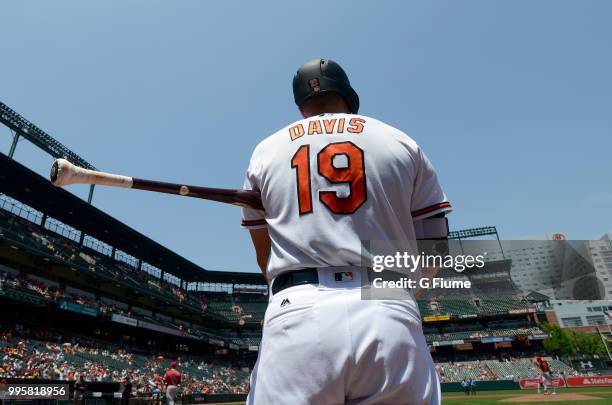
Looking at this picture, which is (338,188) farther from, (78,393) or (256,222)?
(78,393)

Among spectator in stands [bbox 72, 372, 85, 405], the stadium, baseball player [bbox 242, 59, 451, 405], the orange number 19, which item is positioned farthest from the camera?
the stadium

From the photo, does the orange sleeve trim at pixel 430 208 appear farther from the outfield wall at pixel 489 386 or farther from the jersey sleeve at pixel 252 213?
the outfield wall at pixel 489 386

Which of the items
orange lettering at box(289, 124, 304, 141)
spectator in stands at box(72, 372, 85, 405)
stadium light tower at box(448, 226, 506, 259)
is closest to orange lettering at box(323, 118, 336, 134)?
orange lettering at box(289, 124, 304, 141)

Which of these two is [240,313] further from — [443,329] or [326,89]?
[326,89]

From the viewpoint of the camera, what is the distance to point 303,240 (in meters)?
1.57

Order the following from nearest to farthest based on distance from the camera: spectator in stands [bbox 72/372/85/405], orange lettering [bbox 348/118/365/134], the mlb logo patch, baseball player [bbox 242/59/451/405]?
baseball player [bbox 242/59/451/405] < the mlb logo patch < orange lettering [bbox 348/118/365/134] < spectator in stands [bbox 72/372/85/405]

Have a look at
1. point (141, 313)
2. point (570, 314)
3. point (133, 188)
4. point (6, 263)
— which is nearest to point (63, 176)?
point (133, 188)

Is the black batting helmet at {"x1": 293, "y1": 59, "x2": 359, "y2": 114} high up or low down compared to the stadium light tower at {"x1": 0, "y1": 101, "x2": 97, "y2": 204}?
down

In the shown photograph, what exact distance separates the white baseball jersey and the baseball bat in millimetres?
67

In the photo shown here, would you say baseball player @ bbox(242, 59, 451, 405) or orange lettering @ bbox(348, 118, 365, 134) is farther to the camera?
orange lettering @ bbox(348, 118, 365, 134)

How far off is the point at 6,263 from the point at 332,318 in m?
34.0

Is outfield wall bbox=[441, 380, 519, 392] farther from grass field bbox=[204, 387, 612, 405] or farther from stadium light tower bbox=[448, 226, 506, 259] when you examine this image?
stadium light tower bbox=[448, 226, 506, 259]

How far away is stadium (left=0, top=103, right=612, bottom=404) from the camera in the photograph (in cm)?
2478
